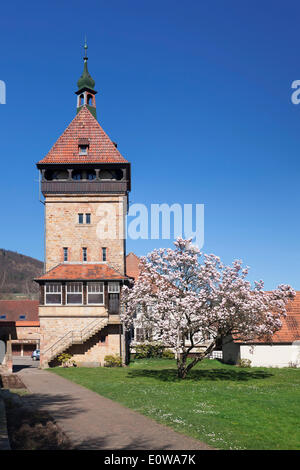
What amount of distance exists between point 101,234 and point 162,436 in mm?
30691

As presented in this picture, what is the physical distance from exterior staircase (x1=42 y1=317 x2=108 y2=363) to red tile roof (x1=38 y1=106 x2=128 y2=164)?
14101 millimetres

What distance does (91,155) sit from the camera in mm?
44125

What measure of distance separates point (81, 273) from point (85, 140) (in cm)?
1252

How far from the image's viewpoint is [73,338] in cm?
3934

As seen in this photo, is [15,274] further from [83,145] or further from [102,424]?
[102,424]

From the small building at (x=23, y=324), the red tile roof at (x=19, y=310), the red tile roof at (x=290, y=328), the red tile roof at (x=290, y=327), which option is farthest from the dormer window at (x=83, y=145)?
the red tile roof at (x=19, y=310)

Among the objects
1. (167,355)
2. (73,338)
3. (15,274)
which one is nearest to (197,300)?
(73,338)

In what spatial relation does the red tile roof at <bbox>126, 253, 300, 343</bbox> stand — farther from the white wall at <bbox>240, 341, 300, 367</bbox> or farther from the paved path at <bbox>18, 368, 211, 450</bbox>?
the paved path at <bbox>18, 368, 211, 450</bbox>

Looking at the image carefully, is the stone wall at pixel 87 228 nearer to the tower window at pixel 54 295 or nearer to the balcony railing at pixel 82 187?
the balcony railing at pixel 82 187

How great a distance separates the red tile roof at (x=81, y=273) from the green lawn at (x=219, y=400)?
25.2ft

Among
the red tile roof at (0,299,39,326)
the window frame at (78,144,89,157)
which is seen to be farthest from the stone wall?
the red tile roof at (0,299,39,326)

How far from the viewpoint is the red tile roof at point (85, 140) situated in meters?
43.7

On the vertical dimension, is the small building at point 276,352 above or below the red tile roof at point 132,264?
below
